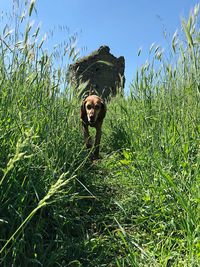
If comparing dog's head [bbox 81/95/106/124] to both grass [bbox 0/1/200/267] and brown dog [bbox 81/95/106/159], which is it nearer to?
brown dog [bbox 81/95/106/159]

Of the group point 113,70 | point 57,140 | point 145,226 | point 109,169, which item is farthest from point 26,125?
point 113,70

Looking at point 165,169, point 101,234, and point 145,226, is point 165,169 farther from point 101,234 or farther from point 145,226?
point 101,234

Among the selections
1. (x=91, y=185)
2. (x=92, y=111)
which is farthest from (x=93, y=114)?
(x=91, y=185)

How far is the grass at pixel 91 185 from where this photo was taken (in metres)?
1.55

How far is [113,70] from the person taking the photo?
11.7 metres

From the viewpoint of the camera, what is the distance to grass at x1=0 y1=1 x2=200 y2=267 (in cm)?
155

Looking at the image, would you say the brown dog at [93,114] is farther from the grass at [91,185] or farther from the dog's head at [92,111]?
the grass at [91,185]

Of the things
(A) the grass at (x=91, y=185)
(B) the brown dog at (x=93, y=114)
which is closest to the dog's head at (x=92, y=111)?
(B) the brown dog at (x=93, y=114)

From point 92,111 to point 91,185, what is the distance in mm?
2369

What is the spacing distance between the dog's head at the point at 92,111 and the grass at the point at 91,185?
2.03 m

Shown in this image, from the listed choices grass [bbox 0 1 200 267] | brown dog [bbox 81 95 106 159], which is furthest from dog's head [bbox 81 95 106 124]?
grass [bbox 0 1 200 267]

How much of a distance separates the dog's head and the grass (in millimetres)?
2025

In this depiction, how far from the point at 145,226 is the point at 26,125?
0.98 metres

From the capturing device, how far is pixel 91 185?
2592 mm
